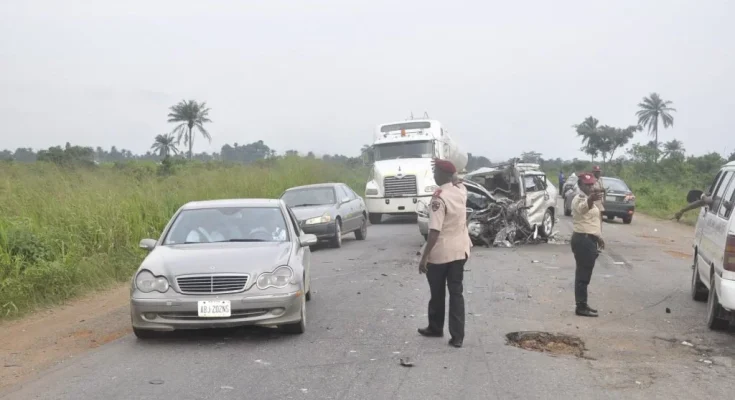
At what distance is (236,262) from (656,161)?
50.7 m

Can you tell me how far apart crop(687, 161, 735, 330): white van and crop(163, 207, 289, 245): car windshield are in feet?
15.5

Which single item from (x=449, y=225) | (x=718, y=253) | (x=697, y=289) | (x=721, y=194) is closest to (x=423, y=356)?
(x=449, y=225)

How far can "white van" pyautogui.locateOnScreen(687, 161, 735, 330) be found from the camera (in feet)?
22.6

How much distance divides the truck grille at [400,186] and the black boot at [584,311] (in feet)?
49.3

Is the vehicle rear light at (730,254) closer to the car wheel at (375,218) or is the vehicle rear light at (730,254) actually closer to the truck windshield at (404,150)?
the truck windshield at (404,150)

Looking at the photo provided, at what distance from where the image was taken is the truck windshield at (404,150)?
24.5m

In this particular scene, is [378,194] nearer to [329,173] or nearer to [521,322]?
[329,173]

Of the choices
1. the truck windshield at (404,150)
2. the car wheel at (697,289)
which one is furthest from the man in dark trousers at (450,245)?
the truck windshield at (404,150)

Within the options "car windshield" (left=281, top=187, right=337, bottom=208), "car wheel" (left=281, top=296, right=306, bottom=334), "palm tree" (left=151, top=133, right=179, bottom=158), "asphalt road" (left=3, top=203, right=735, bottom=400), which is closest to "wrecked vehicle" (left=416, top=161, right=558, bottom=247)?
"car windshield" (left=281, top=187, right=337, bottom=208)

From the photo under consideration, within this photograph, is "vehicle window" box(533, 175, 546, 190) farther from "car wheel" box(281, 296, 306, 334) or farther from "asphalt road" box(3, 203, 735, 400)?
"car wheel" box(281, 296, 306, 334)

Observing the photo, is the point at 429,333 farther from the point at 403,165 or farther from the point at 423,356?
the point at 403,165

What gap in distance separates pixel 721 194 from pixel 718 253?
4.36 feet

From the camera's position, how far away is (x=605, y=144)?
3216 inches

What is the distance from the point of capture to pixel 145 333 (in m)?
7.46
